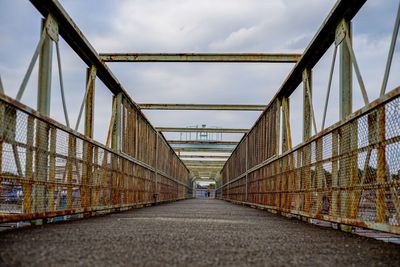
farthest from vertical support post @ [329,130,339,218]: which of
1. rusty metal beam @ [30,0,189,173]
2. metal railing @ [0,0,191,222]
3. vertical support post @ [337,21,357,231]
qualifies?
rusty metal beam @ [30,0,189,173]

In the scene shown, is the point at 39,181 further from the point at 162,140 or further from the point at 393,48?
the point at 162,140

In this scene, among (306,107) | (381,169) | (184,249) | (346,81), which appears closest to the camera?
(184,249)

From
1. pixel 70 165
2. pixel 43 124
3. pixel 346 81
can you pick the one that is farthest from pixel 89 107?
pixel 346 81

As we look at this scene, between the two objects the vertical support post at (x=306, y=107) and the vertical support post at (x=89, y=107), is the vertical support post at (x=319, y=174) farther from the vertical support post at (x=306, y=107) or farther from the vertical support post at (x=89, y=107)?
the vertical support post at (x=89, y=107)

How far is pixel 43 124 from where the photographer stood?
5.33 m

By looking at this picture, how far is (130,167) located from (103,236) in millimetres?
7726

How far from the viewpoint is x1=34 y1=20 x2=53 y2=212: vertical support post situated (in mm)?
5254

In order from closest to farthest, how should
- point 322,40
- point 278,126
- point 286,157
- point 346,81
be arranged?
point 346,81, point 322,40, point 286,157, point 278,126

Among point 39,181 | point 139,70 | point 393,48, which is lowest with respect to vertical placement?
point 39,181

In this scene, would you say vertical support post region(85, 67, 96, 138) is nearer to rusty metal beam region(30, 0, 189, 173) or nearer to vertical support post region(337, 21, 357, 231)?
rusty metal beam region(30, 0, 189, 173)

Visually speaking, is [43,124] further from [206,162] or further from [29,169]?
[206,162]

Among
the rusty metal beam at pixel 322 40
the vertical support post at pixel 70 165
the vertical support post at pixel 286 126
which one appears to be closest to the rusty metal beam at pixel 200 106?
the vertical support post at pixel 286 126

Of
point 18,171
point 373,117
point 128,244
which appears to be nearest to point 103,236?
point 128,244

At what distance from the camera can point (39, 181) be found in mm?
5289
